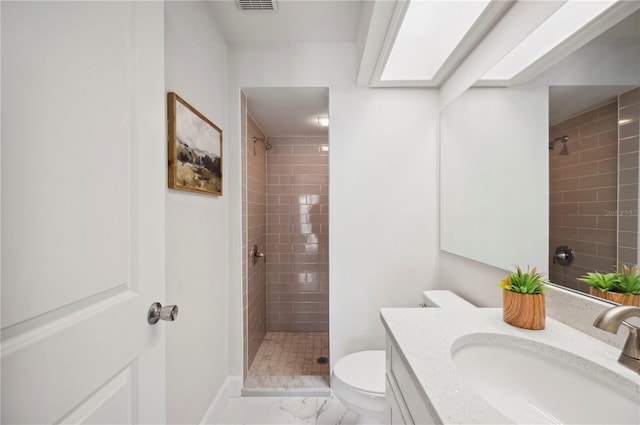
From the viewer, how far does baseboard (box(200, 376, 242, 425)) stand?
1574 millimetres

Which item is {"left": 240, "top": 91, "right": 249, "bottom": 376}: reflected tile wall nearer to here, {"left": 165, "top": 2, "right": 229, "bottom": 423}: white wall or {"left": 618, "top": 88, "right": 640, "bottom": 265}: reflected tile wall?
{"left": 165, "top": 2, "right": 229, "bottom": 423}: white wall

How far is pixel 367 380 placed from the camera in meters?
1.45

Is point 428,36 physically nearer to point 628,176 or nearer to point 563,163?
point 563,163

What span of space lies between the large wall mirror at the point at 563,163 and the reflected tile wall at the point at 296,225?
5.87 feet

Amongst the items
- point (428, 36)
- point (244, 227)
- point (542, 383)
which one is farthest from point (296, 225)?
point (542, 383)

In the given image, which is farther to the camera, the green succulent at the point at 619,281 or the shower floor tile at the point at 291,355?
the shower floor tile at the point at 291,355

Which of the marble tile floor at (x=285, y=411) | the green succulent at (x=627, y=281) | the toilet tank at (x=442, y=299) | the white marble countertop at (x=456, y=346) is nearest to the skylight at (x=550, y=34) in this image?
the green succulent at (x=627, y=281)

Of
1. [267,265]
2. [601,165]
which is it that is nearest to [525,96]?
[601,165]

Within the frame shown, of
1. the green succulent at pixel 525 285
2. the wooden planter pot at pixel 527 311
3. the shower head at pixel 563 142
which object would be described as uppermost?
the shower head at pixel 563 142

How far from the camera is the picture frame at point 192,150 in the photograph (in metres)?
1.16

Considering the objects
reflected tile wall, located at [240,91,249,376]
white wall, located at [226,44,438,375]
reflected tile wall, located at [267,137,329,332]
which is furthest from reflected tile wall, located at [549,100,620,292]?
reflected tile wall, located at [267,137,329,332]

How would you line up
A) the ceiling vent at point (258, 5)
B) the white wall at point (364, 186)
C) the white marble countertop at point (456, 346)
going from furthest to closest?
the white wall at point (364, 186)
the ceiling vent at point (258, 5)
the white marble countertop at point (456, 346)

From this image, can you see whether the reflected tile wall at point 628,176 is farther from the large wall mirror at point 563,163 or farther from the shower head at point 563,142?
the shower head at point 563,142

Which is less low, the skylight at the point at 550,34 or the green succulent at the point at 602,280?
the skylight at the point at 550,34
